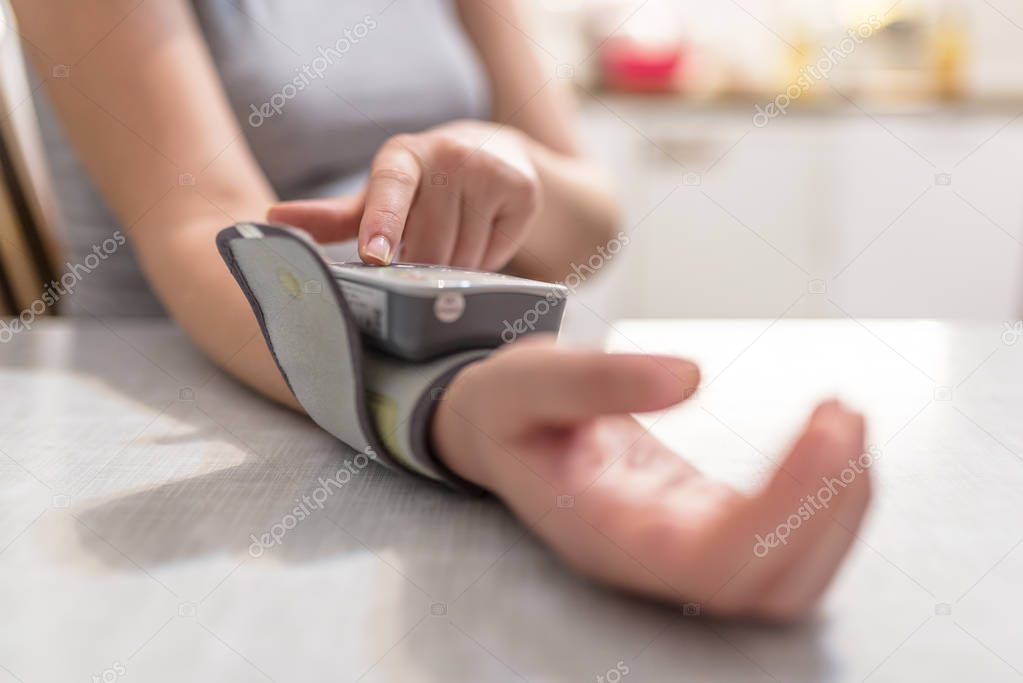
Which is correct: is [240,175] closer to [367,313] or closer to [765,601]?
[367,313]

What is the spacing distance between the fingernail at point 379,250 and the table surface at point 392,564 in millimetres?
87

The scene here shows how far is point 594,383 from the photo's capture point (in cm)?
28

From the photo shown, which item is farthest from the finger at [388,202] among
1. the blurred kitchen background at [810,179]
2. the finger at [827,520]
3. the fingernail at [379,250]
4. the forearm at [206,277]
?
the blurred kitchen background at [810,179]

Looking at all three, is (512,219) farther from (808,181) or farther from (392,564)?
(808,181)

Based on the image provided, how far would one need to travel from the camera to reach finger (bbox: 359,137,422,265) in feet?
1.33

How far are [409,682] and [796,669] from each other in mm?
100

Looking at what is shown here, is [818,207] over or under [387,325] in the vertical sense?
under

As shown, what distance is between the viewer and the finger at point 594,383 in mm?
274

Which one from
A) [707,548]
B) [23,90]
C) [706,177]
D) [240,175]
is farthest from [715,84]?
[707,548]

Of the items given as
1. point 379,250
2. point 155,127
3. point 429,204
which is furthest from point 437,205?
point 155,127

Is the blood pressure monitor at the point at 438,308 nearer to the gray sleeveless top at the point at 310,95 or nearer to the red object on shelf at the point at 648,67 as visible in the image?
the gray sleeveless top at the point at 310,95

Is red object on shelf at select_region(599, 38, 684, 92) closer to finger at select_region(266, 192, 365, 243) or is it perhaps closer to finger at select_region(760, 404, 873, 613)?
finger at select_region(266, 192, 365, 243)

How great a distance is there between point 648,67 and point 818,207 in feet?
1.78

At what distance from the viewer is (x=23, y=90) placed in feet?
3.49
